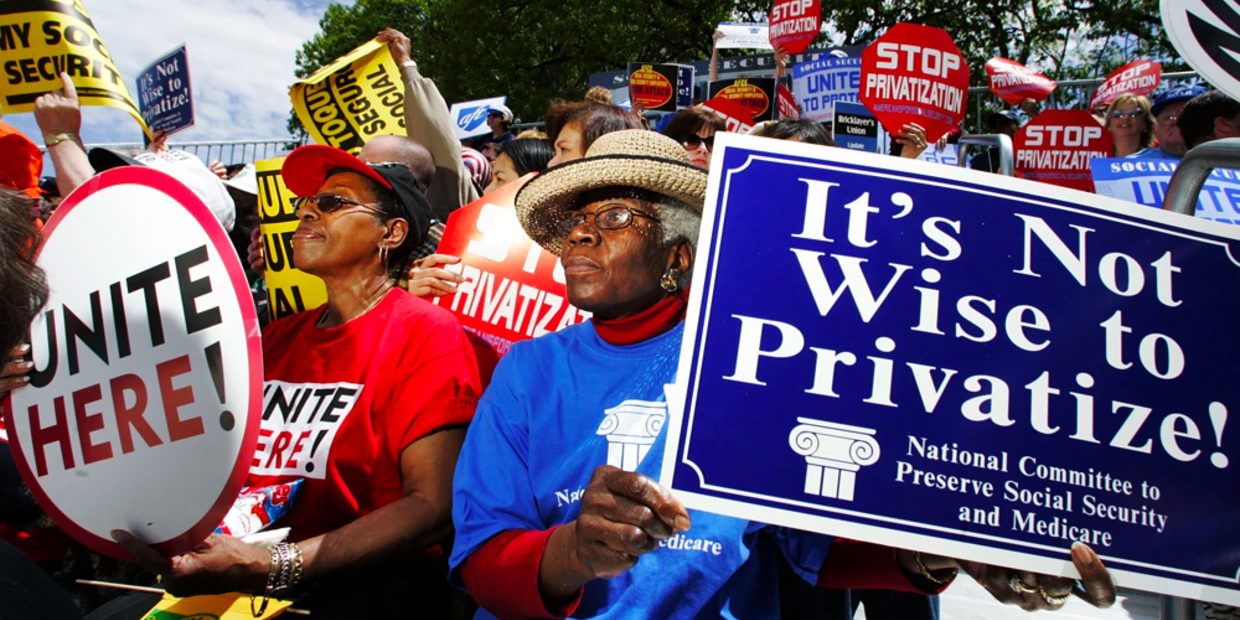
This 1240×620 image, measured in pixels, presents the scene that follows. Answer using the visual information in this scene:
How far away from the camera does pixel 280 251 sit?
307cm

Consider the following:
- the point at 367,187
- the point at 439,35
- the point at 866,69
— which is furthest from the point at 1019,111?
the point at 439,35

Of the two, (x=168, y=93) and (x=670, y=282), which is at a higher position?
(x=168, y=93)

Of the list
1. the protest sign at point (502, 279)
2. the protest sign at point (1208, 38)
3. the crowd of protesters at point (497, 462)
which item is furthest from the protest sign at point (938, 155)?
the crowd of protesters at point (497, 462)

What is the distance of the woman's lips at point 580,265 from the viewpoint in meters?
1.93

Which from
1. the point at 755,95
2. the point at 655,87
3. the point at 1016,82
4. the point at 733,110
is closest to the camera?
the point at 733,110

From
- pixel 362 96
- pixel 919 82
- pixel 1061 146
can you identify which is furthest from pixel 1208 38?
pixel 1061 146

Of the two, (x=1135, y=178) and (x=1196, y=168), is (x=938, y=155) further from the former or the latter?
(x=1196, y=168)

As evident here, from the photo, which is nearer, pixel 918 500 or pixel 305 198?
pixel 918 500

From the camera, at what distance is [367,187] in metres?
2.57

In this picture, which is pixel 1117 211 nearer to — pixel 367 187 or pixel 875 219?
pixel 875 219

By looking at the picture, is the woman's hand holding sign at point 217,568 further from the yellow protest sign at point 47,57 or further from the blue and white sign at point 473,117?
the blue and white sign at point 473,117

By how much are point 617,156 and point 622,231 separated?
17 cm

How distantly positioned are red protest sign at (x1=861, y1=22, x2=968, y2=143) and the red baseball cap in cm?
441

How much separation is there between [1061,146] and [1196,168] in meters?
5.10
